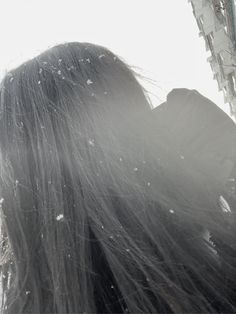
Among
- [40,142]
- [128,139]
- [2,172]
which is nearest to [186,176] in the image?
[128,139]

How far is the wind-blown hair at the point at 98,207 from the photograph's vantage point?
3.14ft

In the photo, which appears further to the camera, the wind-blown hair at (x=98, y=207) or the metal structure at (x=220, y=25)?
the metal structure at (x=220, y=25)

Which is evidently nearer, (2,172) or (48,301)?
(48,301)

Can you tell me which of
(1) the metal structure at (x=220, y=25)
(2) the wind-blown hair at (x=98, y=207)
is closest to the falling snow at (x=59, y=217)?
(2) the wind-blown hair at (x=98, y=207)

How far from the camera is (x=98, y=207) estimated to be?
1030 mm

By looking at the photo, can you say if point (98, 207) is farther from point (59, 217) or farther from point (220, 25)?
point (220, 25)

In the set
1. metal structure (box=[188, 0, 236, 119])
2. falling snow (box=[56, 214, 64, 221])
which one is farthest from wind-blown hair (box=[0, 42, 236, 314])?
metal structure (box=[188, 0, 236, 119])

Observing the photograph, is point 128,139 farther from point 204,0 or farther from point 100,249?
point 204,0

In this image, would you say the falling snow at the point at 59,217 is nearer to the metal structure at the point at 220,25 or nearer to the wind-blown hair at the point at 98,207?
the wind-blown hair at the point at 98,207

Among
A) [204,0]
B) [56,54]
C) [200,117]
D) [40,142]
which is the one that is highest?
[56,54]

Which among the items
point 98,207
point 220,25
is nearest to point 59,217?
point 98,207

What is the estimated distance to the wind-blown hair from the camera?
3.14ft

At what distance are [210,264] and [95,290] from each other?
Answer: 0.29 m

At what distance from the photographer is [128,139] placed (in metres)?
1.12
